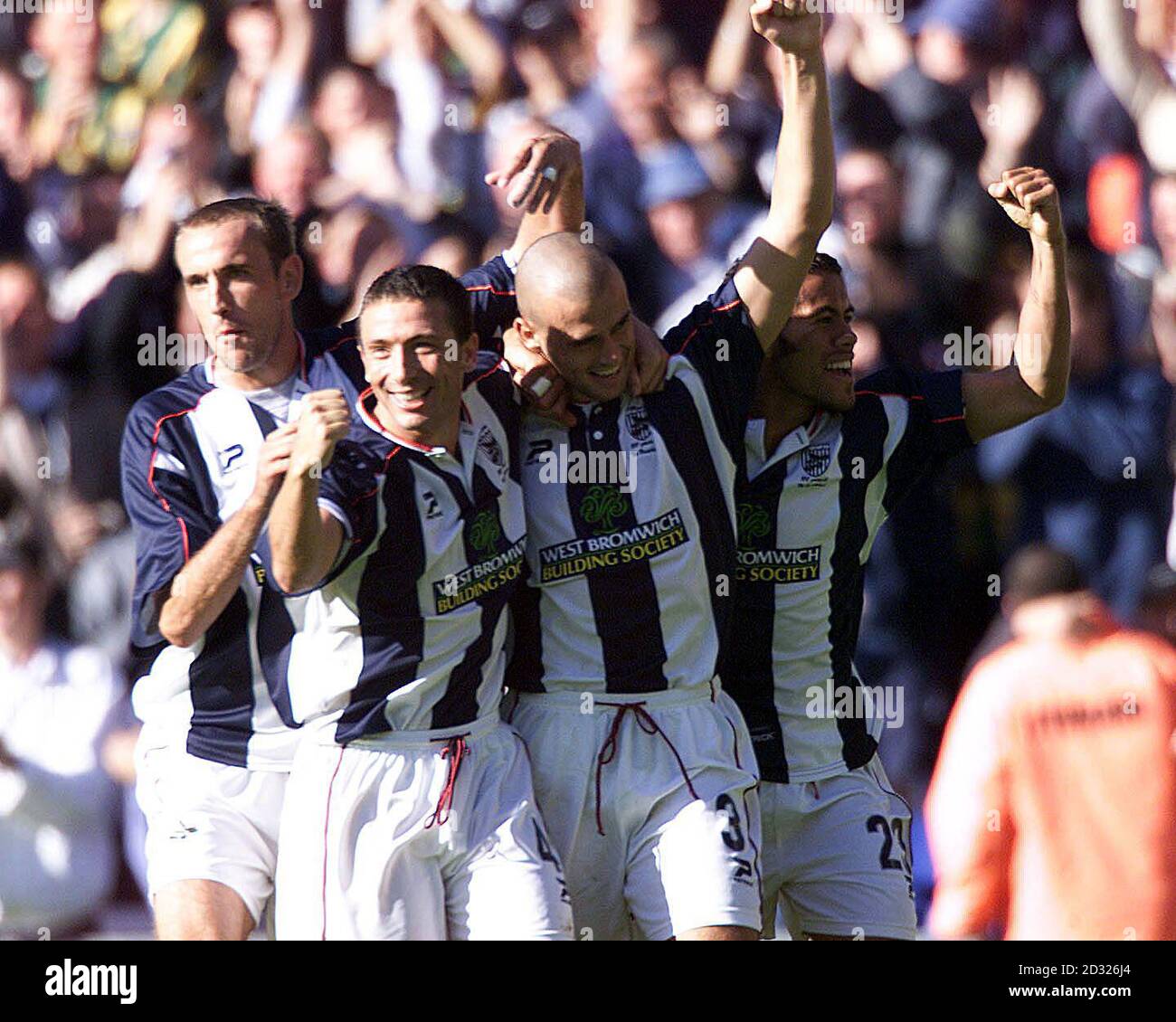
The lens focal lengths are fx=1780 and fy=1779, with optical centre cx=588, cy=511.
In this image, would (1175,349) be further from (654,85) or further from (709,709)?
(709,709)

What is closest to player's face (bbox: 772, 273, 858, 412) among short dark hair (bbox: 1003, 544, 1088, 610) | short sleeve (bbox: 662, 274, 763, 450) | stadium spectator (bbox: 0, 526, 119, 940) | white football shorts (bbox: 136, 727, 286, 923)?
short sleeve (bbox: 662, 274, 763, 450)

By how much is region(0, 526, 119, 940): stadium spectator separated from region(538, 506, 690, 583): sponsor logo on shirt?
2631 millimetres

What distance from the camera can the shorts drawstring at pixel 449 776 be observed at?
3.69m

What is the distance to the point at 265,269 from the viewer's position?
3971 millimetres

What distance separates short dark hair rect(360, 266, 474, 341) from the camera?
12.0 ft

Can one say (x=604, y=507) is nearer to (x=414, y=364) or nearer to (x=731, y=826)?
(x=414, y=364)

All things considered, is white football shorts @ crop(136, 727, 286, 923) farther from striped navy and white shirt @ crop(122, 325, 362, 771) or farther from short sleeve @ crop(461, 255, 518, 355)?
short sleeve @ crop(461, 255, 518, 355)

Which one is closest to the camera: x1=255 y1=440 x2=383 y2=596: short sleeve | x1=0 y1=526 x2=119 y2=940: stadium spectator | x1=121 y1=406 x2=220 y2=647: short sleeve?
x1=255 y1=440 x2=383 y2=596: short sleeve

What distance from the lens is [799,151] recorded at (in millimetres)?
3945

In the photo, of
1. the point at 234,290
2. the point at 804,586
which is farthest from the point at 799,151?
the point at 234,290

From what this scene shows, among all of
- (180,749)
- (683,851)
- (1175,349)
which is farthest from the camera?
(1175,349)

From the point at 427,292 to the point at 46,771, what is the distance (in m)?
2.93
